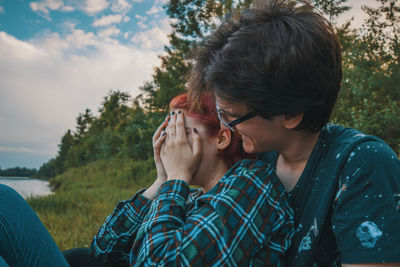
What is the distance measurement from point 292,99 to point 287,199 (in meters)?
0.48

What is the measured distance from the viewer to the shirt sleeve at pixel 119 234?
170 cm

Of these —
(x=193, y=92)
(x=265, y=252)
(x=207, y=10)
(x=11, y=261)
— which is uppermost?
(x=207, y=10)

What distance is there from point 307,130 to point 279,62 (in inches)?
16.2

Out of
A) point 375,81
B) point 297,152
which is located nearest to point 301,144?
point 297,152

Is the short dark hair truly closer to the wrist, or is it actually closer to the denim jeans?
the wrist

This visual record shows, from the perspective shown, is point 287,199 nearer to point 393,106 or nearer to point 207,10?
point 393,106

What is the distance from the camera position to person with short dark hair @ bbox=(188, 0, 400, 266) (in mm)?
1040

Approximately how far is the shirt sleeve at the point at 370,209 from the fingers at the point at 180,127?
92 centimetres

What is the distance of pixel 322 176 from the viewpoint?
4.29 ft

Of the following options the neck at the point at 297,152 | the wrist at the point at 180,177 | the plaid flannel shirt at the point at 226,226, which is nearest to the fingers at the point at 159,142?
the wrist at the point at 180,177

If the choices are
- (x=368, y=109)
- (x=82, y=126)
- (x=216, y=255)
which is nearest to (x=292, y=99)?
(x=216, y=255)

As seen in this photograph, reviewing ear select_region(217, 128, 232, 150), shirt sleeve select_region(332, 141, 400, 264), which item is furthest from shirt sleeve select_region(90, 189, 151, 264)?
shirt sleeve select_region(332, 141, 400, 264)

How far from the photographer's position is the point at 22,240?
1.47 meters

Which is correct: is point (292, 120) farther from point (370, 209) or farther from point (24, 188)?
point (24, 188)
